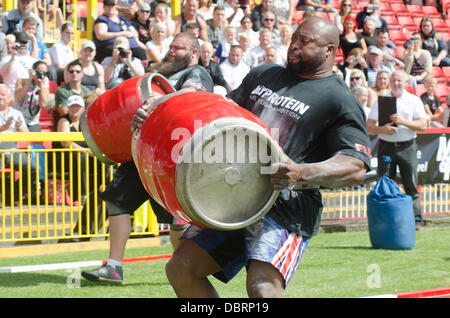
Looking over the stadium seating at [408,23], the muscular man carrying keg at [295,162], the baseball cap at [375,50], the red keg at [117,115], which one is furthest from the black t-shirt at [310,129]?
the stadium seating at [408,23]

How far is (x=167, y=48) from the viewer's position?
484 inches

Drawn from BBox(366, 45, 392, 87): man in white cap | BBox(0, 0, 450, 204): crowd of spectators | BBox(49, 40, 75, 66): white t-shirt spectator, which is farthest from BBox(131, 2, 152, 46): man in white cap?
BBox(366, 45, 392, 87): man in white cap

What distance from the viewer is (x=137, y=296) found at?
6488 millimetres

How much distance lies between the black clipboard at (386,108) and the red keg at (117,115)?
219 inches

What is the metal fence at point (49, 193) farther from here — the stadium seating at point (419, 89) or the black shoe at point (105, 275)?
the stadium seating at point (419, 89)

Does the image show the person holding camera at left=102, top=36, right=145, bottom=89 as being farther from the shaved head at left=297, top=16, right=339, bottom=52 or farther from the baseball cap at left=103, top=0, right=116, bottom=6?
the shaved head at left=297, top=16, right=339, bottom=52

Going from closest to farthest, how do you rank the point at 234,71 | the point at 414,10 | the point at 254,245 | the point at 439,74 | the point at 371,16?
the point at 254,245
the point at 234,71
the point at 371,16
the point at 439,74
the point at 414,10

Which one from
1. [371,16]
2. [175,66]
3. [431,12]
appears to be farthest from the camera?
[431,12]

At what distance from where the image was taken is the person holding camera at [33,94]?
34.0 feet

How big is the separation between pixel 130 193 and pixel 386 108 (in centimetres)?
467

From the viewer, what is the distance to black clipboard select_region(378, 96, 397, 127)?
10.2 m

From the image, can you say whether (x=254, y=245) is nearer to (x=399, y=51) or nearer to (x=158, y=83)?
(x=158, y=83)

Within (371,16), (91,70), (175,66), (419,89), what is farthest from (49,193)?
(371,16)

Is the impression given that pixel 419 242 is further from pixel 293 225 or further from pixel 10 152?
pixel 293 225
